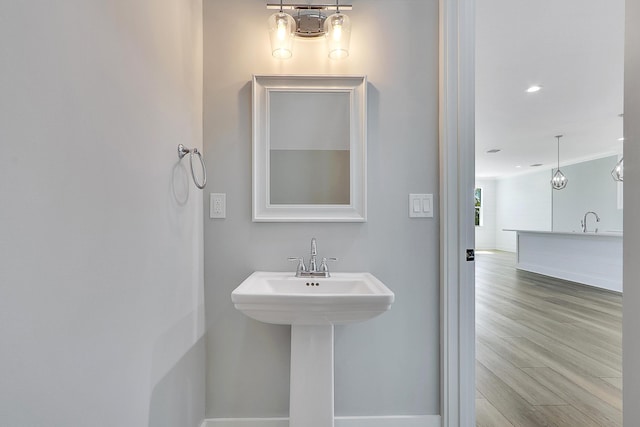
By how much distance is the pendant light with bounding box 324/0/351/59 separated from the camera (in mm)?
1470

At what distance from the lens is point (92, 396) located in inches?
29.4

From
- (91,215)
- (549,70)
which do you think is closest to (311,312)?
(91,215)

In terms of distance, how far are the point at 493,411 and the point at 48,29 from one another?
Result: 2.37 metres

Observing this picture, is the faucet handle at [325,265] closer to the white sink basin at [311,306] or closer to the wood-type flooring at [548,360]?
the white sink basin at [311,306]

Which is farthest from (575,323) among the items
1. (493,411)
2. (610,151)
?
(610,151)

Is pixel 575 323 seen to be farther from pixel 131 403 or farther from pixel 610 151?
pixel 610 151

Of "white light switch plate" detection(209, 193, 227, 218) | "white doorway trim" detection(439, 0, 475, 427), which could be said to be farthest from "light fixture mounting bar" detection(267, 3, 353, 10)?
"white light switch plate" detection(209, 193, 227, 218)

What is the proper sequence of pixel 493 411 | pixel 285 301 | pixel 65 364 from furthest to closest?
pixel 493 411
pixel 285 301
pixel 65 364

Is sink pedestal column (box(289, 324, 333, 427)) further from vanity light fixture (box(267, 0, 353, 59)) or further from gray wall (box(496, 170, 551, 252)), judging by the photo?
gray wall (box(496, 170, 551, 252))

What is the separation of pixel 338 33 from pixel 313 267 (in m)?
1.12

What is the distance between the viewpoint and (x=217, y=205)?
5.02 feet

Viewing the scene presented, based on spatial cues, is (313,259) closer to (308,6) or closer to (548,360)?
(308,6)

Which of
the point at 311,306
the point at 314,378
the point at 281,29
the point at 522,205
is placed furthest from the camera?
the point at 522,205

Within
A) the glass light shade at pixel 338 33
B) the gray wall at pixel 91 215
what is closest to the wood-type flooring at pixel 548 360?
the gray wall at pixel 91 215
